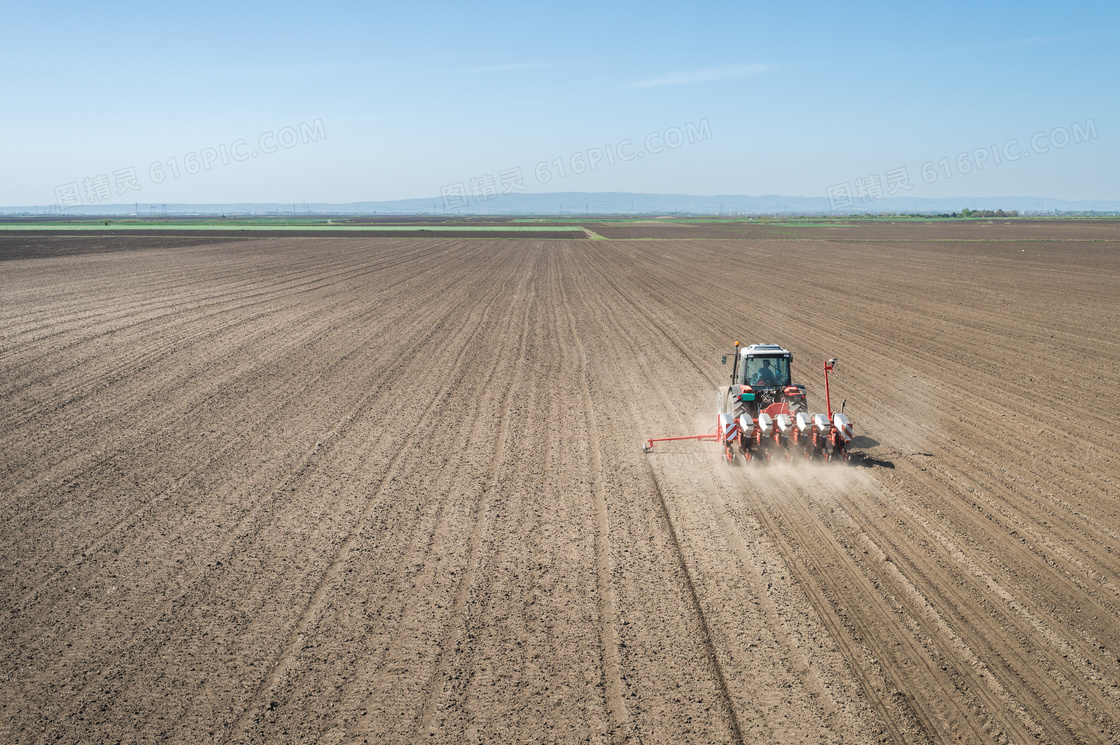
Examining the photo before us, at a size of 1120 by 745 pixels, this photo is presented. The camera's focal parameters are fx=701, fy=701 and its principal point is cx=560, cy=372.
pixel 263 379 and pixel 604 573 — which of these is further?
pixel 263 379

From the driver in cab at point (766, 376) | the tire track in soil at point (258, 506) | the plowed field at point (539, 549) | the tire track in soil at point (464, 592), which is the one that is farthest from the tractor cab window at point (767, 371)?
the tire track in soil at point (258, 506)

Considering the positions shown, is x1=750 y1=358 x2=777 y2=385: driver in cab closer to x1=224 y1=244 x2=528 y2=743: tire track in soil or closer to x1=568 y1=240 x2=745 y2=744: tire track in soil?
x1=568 y1=240 x2=745 y2=744: tire track in soil

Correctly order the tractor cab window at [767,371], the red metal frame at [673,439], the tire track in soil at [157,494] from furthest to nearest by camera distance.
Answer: the tractor cab window at [767,371]
the red metal frame at [673,439]
the tire track in soil at [157,494]

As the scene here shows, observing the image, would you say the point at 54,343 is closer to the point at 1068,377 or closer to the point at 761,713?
the point at 761,713

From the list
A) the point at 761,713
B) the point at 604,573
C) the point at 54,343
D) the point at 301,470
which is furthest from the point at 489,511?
the point at 54,343

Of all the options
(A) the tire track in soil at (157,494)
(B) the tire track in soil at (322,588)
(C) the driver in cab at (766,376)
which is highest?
(C) the driver in cab at (766,376)

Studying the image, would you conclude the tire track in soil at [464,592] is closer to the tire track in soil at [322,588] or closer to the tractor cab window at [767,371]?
the tire track in soil at [322,588]
